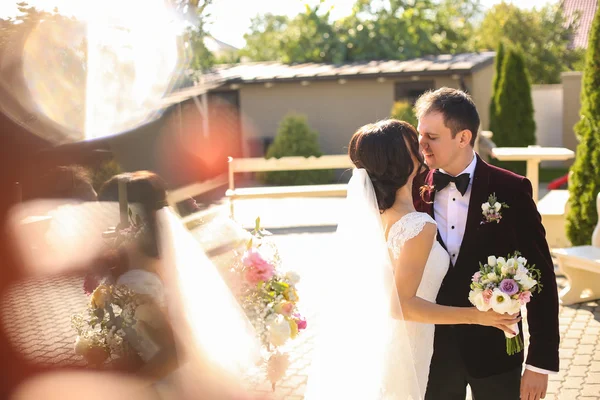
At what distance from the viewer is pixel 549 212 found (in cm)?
909

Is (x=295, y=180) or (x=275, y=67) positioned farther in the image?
(x=275, y=67)

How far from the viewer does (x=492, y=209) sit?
8.86 ft

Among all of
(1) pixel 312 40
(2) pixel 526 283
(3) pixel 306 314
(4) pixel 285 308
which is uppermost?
(1) pixel 312 40

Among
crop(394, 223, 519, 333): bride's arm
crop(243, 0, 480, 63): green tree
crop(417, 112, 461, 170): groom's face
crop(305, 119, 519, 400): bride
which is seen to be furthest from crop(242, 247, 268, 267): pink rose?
crop(243, 0, 480, 63): green tree

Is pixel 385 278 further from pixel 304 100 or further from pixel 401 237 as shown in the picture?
pixel 304 100

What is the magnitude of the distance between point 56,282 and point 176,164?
3.88 ft

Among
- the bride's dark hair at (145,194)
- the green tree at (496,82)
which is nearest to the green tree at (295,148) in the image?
the green tree at (496,82)

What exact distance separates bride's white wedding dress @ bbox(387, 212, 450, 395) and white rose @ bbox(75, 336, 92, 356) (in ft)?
4.18

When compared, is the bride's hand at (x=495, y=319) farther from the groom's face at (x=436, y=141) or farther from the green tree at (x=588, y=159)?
the green tree at (x=588, y=159)

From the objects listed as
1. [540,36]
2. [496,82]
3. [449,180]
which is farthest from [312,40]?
[449,180]

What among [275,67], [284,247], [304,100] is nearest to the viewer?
[284,247]

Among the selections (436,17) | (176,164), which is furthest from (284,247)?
(436,17)

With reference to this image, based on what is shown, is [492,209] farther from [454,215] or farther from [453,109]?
[453,109]

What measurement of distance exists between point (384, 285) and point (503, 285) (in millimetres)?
497
